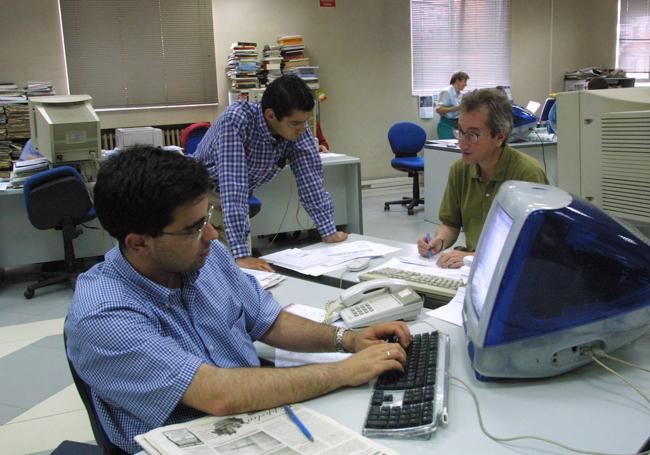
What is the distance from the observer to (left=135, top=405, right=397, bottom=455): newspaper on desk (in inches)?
38.0

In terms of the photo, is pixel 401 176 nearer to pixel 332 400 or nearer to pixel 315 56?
pixel 315 56

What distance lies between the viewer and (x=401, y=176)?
782 centimetres

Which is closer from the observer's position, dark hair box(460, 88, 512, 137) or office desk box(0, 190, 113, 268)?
dark hair box(460, 88, 512, 137)

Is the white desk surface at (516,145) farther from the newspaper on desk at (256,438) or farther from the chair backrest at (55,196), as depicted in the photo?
the newspaper on desk at (256,438)

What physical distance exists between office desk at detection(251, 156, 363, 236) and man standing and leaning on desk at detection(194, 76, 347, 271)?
92.4 inches

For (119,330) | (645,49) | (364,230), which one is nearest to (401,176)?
(364,230)

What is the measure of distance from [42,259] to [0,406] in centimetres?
212

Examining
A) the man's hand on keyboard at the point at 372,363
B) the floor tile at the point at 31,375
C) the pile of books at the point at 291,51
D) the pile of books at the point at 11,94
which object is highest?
the pile of books at the point at 291,51

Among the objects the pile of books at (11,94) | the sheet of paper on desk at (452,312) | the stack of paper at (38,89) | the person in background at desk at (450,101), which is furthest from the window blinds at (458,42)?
the sheet of paper on desk at (452,312)

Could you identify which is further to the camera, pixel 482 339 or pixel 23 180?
pixel 23 180

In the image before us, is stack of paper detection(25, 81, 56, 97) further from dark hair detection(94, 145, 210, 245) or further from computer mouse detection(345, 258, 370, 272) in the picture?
dark hair detection(94, 145, 210, 245)

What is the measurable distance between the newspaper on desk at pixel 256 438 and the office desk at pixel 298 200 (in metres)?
3.96

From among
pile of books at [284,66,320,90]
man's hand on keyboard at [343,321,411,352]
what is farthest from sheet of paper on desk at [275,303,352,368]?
pile of books at [284,66,320,90]

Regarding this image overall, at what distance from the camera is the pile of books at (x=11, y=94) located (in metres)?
5.41
